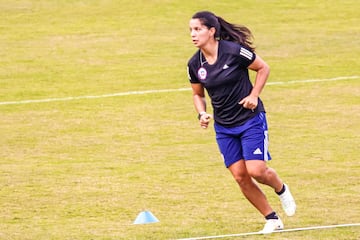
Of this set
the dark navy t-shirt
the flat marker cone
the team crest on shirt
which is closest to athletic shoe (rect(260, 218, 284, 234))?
the dark navy t-shirt

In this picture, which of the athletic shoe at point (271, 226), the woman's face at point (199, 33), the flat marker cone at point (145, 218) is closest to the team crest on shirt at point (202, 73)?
the woman's face at point (199, 33)

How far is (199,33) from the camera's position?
12.6m

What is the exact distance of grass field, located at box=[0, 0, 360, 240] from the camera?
47.8ft

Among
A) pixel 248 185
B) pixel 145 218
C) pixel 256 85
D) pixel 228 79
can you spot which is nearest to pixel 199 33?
pixel 228 79

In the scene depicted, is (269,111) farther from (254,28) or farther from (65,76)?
(254,28)

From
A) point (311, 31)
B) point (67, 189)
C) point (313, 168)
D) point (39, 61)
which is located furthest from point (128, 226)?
point (311, 31)

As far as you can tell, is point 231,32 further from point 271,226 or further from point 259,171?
point 271,226

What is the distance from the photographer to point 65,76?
1057 inches

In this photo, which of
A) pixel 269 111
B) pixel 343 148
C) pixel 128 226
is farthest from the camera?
pixel 269 111

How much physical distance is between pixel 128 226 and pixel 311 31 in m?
18.2

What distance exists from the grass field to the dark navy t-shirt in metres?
1.34

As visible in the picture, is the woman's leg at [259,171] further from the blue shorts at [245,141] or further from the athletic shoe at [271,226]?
the athletic shoe at [271,226]

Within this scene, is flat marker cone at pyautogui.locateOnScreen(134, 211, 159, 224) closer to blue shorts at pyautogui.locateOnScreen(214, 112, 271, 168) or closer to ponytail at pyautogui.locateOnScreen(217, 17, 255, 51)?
blue shorts at pyautogui.locateOnScreen(214, 112, 271, 168)

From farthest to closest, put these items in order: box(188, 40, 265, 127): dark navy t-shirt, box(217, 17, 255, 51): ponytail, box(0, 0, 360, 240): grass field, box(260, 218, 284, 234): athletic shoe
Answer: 1. box(0, 0, 360, 240): grass field
2. box(260, 218, 284, 234): athletic shoe
3. box(217, 17, 255, 51): ponytail
4. box(188, 40, 265, 127): dark navy t-shirt
